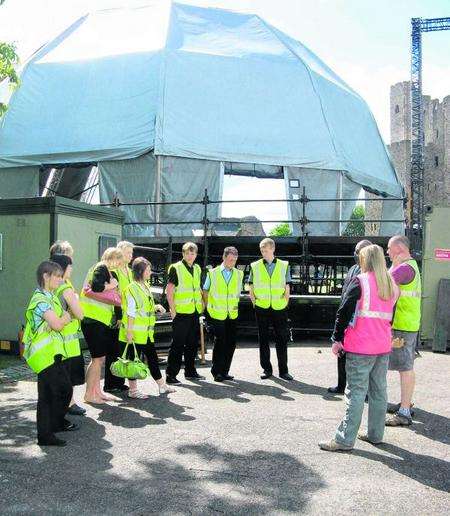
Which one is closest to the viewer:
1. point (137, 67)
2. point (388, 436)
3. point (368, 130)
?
point (388, 436)

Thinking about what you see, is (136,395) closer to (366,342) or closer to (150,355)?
(150,355)

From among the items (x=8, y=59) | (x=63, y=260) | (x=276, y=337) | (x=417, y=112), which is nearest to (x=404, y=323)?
(x=276, y=337)

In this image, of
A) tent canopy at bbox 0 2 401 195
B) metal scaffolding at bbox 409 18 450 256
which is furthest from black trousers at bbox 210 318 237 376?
metal scaffolding at bbox 409 18 450 256

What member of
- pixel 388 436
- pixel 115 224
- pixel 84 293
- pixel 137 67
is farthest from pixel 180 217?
pixel 388 436

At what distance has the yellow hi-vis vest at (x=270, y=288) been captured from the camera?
7.78 meters

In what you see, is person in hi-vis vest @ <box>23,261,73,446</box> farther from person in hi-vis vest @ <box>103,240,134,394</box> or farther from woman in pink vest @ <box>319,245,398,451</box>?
woman in pink vest @ <box>319,245,398,451</box>

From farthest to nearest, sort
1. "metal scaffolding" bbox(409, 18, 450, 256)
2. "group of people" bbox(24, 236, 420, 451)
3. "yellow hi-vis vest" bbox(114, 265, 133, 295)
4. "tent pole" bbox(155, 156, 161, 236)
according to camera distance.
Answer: "metal scaffolding" bbox(409, 18, 450, 256), "tent pole" bbox(155, 156, 161, 236), "yellow hi-vis vest" bbox(114, 265, 133, 295), "group of people" bbox(24, 236, 420, 451)

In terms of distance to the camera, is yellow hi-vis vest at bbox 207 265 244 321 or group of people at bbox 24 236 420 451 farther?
yellow hi-vis vest at bbox 207 265 244 321

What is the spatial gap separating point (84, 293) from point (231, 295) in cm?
209

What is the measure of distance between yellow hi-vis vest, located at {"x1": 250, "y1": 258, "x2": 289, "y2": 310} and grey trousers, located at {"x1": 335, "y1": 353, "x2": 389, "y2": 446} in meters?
2.87

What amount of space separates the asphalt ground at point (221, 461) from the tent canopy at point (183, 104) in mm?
11366

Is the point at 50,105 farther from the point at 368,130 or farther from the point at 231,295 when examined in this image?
the point at 231,295

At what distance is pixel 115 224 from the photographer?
10.4m

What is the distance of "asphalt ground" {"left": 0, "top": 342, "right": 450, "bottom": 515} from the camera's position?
12.1 ft
